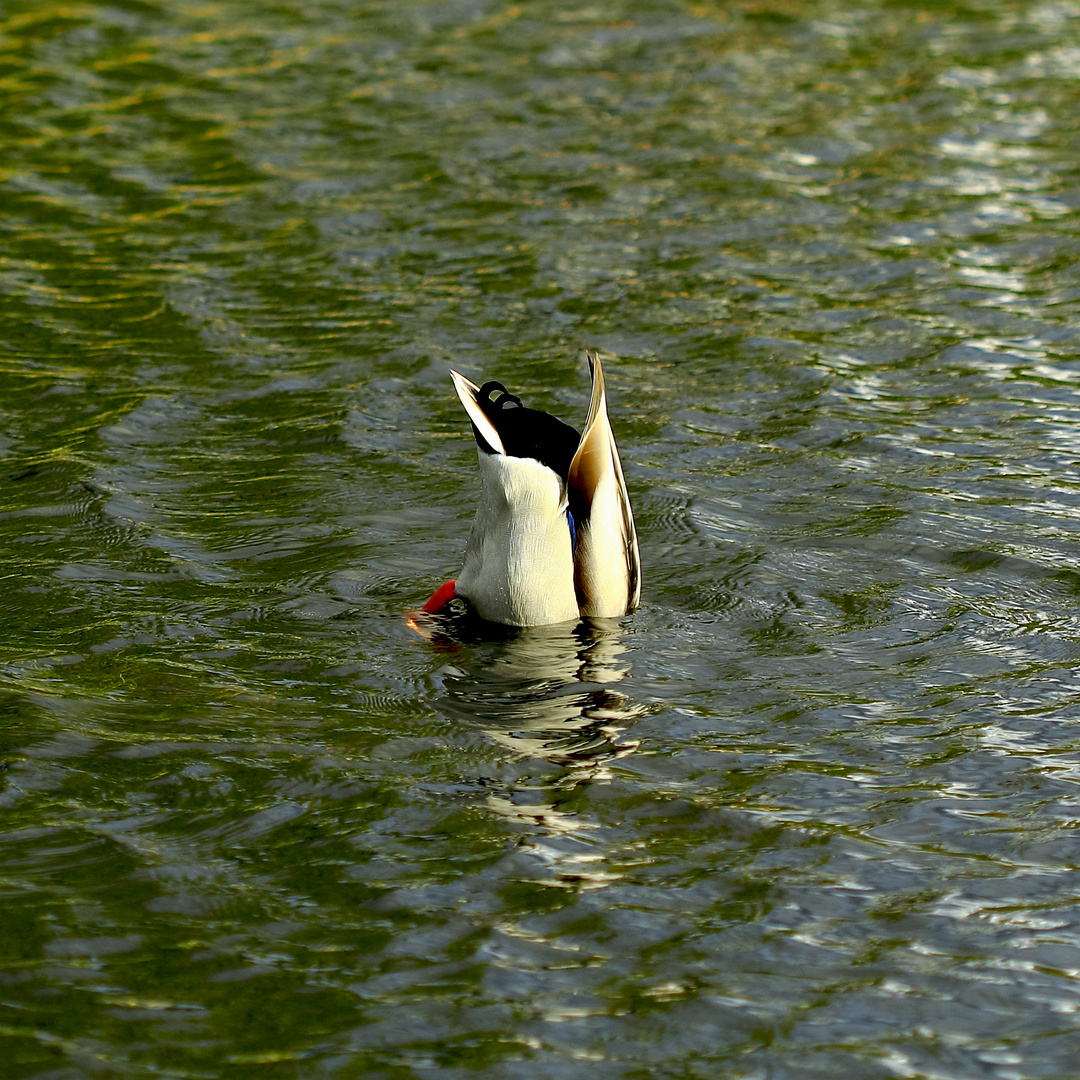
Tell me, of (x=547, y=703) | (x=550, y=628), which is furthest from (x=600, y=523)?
(x=547, y=703)

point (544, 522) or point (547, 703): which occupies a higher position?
point (544, 522)

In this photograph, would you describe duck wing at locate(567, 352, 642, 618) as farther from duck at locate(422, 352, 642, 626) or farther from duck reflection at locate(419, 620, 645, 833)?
duck reflection at locate(419, 620, 645, 833)

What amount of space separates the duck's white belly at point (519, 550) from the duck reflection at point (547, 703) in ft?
0.40

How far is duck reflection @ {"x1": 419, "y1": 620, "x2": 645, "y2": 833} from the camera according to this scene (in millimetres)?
5199

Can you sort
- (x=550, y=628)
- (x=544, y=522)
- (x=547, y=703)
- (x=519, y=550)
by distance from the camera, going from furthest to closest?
(x=550, y=628) < (x=519, y=550) < (x=544, y=522) < (x=547, y=703)

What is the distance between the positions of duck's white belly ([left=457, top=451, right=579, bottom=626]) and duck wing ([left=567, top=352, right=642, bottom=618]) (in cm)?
8

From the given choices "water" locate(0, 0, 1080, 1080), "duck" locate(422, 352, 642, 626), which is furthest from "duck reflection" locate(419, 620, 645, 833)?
"duck" locate(422, 352, 642, 626)

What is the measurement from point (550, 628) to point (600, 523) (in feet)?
1.80

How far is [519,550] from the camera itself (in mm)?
6367

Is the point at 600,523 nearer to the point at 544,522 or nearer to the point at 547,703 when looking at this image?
the point at 544,522

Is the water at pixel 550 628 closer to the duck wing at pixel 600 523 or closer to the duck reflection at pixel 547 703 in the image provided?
the duck reflection at pixel 547 703

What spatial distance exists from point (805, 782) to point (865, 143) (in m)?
9.62

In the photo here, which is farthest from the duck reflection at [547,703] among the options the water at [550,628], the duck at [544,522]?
the duck at [544,522]

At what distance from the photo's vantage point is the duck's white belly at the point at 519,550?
6125 mm
